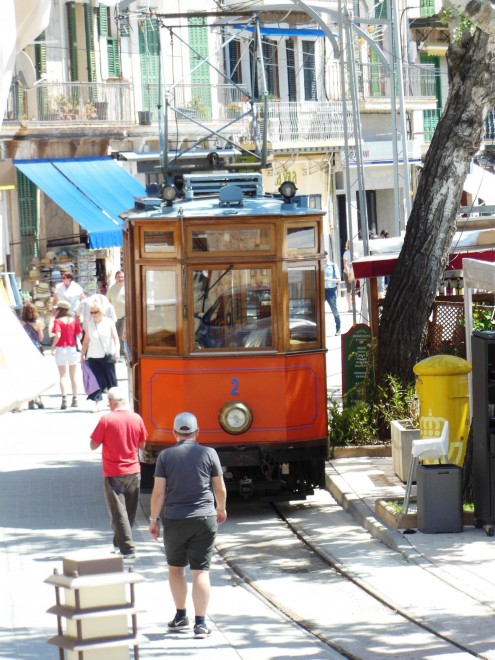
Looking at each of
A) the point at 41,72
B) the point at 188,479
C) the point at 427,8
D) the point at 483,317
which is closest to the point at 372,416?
the point at 483,317

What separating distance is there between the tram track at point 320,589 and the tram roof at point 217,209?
→ 289cm

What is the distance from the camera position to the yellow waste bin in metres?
14.2

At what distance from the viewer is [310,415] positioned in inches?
555

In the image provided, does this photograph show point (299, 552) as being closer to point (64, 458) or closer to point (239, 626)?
point (239, 626)

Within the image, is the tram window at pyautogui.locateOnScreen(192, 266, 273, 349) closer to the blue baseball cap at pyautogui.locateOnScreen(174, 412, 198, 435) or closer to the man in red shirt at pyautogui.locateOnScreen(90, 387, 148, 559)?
the man in red shirt at pyautogui.locateOnScreen(90, 387, 148, 559)

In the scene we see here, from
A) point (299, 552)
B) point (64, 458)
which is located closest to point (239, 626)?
point (299, 552)

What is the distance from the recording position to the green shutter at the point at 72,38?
36.3 metres

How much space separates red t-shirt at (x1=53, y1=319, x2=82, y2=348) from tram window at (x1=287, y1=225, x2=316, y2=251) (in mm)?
8447

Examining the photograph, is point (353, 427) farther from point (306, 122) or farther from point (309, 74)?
point (309, 74)

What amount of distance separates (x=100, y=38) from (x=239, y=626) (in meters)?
28.7

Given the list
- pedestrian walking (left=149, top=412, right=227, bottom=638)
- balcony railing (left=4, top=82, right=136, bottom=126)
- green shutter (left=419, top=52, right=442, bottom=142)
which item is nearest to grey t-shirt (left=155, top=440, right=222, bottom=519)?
pedestrian walking (left=149, top=412, right=227, bottom=638)

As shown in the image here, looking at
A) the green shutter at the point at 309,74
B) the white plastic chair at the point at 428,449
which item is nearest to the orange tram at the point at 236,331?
the white plastic chair at the point at 428,449

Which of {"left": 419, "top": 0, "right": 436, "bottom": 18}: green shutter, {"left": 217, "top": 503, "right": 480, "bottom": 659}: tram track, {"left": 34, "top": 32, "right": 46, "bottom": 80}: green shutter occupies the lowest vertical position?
{"left": 217, "top": 503, "right": 480, "bottom": 659}: tram track

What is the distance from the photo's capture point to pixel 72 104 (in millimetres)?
35844
